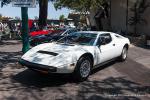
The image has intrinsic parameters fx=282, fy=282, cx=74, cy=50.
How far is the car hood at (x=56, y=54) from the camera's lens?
302 inches

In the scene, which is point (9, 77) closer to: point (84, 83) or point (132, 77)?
point (84, 83)

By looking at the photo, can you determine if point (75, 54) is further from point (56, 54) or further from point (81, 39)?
point (81, 39)

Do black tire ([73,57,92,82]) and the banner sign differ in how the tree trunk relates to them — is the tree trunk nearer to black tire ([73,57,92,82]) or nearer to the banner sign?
the banner sign

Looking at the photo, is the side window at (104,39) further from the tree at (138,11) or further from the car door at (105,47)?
the tree at (138,11)

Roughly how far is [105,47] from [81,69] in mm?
1726

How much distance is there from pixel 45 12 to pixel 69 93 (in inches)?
675

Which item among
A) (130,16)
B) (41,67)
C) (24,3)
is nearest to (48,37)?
(24,3)

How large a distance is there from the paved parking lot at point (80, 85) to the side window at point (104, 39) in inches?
37.7

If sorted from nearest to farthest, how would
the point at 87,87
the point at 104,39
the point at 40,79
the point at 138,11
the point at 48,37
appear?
the point at 87,87
the point at 40,79
the point at 104,39
the point at 48,37
the point at 138,11

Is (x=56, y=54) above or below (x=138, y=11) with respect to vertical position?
below

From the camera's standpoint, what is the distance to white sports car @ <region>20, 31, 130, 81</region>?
25.0 ft

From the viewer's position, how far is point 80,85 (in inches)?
306

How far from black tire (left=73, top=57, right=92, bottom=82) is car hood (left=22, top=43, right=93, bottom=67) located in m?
0.18

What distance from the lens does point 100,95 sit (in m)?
6.88
